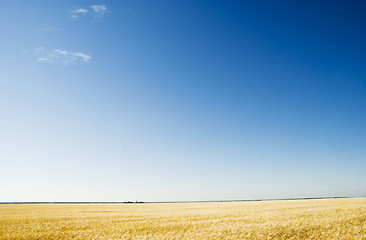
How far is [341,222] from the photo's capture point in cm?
1895

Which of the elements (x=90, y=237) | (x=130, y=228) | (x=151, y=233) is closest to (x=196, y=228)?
(x=151, y=233)

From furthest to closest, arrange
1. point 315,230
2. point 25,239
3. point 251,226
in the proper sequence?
point 251,226 < point 315,230 < point 25,239

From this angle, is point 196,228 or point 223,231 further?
point 196,228

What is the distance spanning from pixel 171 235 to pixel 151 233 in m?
1.88

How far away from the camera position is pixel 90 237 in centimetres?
1584

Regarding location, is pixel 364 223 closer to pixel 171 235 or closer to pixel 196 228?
pixel 196 228

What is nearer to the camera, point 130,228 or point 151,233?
point 151,233

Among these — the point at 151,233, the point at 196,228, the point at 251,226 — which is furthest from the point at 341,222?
the point at 151,233

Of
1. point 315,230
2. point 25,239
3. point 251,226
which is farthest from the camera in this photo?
point 251,226

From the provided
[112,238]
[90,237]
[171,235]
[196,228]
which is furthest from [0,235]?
[196,228]

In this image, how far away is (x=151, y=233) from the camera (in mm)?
16828

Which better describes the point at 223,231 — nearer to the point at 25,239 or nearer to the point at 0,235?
the point at 25,239

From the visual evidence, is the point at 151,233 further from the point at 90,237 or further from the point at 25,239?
the point at 25,239

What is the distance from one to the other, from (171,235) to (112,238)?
170 inches
